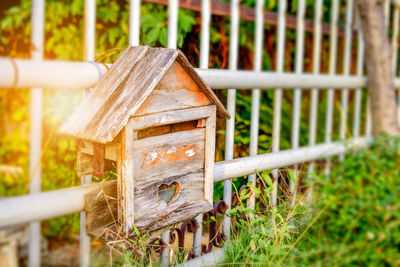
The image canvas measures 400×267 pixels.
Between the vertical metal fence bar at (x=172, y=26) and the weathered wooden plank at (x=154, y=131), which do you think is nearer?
the weathered wooden plank at (x=154, y=131)

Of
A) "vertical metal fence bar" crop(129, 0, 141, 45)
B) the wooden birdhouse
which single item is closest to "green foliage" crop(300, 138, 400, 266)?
the wooden birdhouse

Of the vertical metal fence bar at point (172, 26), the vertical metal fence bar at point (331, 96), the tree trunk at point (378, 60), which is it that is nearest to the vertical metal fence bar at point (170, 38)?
the vertical metal fence bar at point (172, 26)

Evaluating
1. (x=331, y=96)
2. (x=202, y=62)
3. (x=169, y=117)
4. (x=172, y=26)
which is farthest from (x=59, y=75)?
(x=331, y=96)

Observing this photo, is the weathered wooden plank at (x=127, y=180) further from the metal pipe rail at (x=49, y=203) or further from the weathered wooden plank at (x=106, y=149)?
the metal pipe rail at (x=49, y=203)

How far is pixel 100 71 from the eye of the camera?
5.86 ft

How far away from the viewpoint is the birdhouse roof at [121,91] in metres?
1.44

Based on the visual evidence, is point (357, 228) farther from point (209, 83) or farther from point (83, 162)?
point (83, 162)

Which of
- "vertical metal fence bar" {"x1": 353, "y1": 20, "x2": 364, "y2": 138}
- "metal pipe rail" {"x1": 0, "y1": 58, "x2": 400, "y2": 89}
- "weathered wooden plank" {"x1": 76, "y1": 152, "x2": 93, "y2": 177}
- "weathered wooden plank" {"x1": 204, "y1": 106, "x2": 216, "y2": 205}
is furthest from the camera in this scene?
"vertical metal fence bar" {"x1": 353, "y1": 20, "x2": 364, "y2": 138}

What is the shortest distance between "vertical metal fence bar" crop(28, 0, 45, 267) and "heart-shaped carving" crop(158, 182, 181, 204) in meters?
0.48

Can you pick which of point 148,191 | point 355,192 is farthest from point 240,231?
point 148,191

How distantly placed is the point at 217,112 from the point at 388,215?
3.02 ft

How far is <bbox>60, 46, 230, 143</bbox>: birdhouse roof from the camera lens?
4.71 feet

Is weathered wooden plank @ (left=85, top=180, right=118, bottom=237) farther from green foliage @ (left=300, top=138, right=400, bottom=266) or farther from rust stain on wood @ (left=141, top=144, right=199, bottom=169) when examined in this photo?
green foliage @ (left=300, top=138, right=400, bottom=266)

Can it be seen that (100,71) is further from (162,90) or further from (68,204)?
(68,204)
